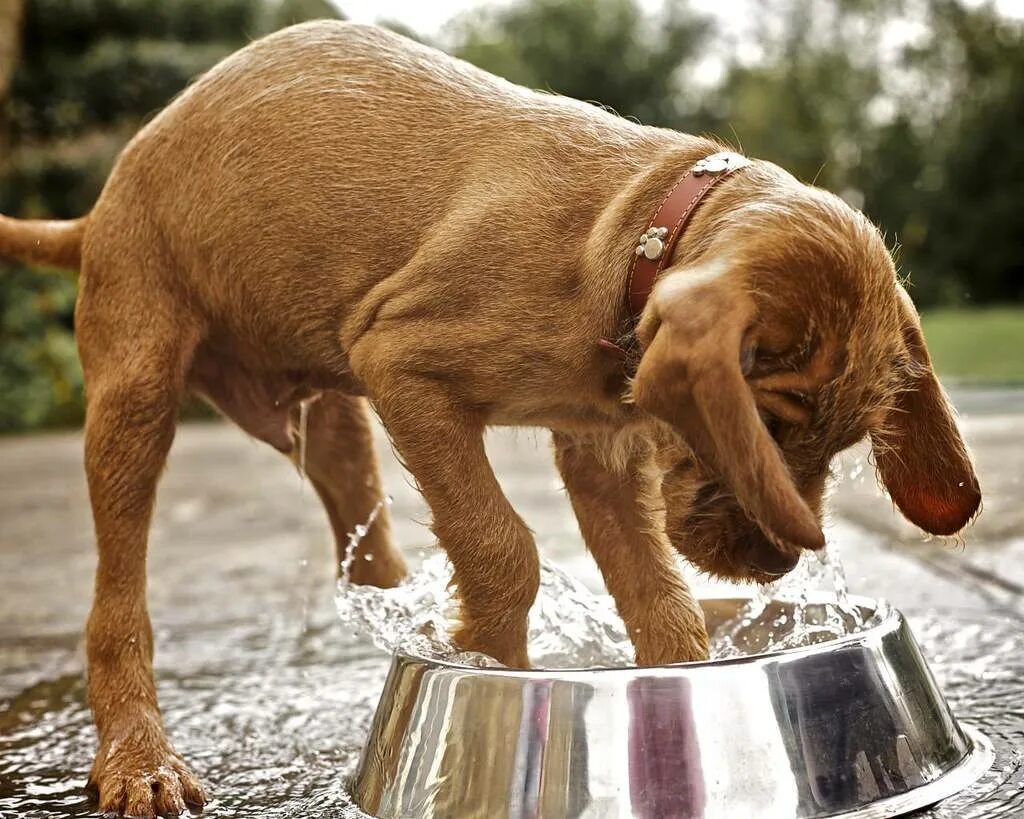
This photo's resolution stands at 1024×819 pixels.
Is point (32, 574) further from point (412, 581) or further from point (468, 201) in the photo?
point (468, 201)

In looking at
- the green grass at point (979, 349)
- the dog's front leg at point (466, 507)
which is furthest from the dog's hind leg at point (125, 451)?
the green grass at point (979, 349)

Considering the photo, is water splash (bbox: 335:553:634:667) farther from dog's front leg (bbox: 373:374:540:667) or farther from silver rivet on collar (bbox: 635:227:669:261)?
silver rivet on collar (bbox: 635:227:669:261)

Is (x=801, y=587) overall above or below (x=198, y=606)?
above

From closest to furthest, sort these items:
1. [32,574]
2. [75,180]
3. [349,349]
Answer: [349,349]
[32,574]
[75,180]

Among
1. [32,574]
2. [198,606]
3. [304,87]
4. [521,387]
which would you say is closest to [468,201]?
[521,387]

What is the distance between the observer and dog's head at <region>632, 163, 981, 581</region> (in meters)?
2.10

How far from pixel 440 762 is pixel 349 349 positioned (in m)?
0.94

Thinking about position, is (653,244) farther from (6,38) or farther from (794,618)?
(6,38)

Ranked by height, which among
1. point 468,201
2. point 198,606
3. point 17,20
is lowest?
point 17,20

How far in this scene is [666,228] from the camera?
101 inches

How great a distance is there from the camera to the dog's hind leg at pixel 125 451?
9.93 ft

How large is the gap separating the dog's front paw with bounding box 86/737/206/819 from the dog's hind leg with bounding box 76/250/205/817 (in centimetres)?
2

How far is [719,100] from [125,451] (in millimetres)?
33069

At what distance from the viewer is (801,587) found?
11.0 ft
